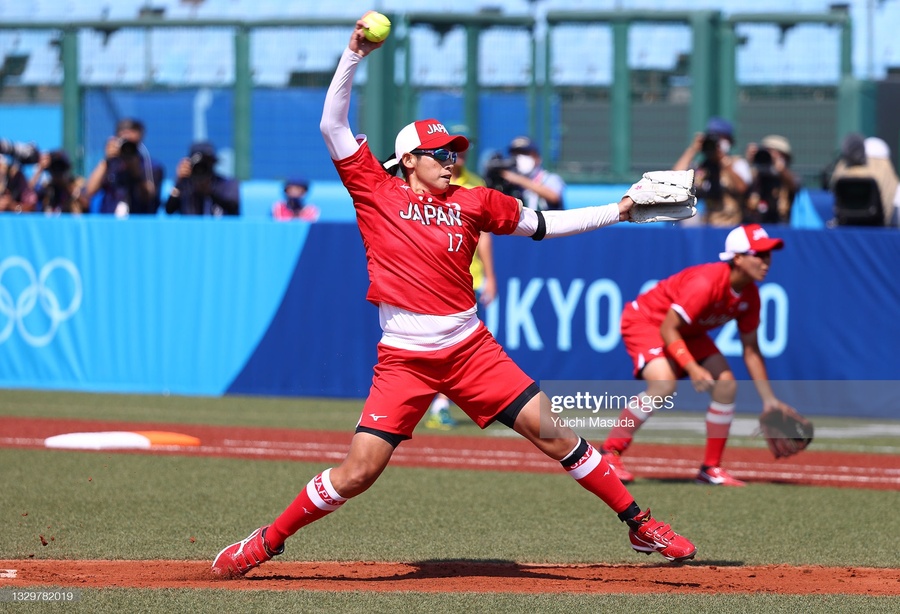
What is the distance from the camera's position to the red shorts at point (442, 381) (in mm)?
7043

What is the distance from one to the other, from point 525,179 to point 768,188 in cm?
305

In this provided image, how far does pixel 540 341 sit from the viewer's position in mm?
15062

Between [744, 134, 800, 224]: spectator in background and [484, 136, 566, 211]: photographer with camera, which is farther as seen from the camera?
[744, 134, 800, 224]: spectator in background

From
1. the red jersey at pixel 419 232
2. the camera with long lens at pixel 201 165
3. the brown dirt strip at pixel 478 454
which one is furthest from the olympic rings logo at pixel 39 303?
the red jersey at pixel 419 232

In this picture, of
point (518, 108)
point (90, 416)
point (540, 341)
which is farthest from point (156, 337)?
point (518, 108)

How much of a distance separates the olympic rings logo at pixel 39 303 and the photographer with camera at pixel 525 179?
4800 mm

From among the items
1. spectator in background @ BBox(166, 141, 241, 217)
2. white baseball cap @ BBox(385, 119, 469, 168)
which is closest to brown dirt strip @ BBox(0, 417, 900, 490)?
spectator in background @ BBox(166, 141, 241, 217)

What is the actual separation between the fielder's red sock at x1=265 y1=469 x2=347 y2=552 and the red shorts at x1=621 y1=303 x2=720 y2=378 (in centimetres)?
422

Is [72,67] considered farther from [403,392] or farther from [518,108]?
[403,392]

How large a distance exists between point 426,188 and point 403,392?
103 cm

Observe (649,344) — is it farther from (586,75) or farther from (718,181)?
(586,75)

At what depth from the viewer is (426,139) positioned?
23.6 ft

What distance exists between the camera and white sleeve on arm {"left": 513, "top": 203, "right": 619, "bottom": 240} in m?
7.30

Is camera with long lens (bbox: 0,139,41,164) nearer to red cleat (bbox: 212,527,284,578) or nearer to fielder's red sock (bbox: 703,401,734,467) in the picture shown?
fielder's red sock (bbox: 703,401,734,467)
